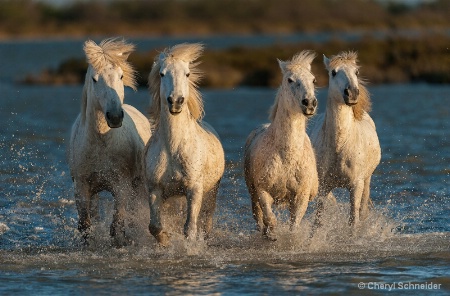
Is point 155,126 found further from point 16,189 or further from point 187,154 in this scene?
point 16,189

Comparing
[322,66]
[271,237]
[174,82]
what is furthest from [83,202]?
[322,66]

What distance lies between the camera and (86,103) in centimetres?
1006

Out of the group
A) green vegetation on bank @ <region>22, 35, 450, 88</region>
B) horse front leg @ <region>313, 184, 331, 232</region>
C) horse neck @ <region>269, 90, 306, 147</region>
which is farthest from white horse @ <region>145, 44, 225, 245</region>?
green vegetation on bank @ <region>22, 35, 450, 88</region>

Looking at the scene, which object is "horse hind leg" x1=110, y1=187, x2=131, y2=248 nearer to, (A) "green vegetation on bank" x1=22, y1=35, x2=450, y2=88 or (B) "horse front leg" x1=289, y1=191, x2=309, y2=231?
(B) "horse front leg" x1=289, y1=191, x2=309, y2=231

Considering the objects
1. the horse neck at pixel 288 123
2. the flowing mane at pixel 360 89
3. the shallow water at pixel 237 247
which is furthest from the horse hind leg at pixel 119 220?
the flowing mane at pixel 360 89

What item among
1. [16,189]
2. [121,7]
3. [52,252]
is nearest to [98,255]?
[52,252]

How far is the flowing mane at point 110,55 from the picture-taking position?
974 cm

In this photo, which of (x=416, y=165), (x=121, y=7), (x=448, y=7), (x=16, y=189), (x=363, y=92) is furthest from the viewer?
(x=121, y=7)

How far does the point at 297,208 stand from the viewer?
9914mm

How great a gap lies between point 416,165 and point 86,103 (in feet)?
25.1

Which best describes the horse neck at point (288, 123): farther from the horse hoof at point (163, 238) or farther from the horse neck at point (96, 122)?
the horse neck at point (96, 122)

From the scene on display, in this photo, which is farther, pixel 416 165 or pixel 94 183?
pixel 416 165
